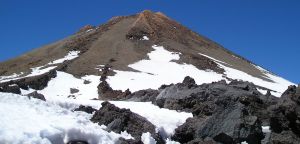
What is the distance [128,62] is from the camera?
74375 millimetres

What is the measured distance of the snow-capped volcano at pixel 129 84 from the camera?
18.8m

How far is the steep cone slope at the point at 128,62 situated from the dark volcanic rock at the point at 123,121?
26904mm

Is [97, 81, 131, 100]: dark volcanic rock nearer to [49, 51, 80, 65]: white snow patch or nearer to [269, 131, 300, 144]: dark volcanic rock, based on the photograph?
[49, 51, 80, 65]: white snow patch

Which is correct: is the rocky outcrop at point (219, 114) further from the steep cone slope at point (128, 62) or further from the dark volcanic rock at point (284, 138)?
the steep cone slope at point (128, 62)

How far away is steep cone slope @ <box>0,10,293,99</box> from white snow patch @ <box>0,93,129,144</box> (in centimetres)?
2846

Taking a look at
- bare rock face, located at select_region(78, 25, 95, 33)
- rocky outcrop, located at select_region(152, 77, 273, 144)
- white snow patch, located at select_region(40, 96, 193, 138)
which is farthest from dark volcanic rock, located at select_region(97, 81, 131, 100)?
bare rock face, located at select_region(78, 25, 95, 33)

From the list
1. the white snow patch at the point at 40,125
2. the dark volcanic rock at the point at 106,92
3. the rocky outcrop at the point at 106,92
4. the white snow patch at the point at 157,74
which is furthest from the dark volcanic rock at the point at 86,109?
the white snow patch at the point at 157,74

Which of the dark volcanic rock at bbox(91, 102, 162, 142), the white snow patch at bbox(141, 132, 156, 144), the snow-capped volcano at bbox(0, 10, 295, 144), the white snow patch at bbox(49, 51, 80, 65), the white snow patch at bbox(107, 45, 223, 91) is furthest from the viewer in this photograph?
the white snow patch at bbox(49, 51, 80, 65)

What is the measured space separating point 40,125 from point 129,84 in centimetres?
4177

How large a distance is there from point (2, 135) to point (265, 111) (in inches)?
533

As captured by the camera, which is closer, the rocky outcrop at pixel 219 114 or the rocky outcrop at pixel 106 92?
the rocky outcrop at pixel 219 114

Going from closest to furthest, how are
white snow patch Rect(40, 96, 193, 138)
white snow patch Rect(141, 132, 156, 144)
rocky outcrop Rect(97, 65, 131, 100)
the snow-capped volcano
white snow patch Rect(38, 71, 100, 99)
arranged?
the snow-capped volcano, white snow patch Rect(141, 132, 156, 144), white snow patch Rect(40, 96, 193, 138), rocky outcrop Rect(97, 65, 131, 100), white snow patch Rect(38, 71, 100, 99)

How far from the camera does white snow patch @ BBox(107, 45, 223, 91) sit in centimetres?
5921

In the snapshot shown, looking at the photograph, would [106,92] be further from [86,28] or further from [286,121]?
[86,28]
